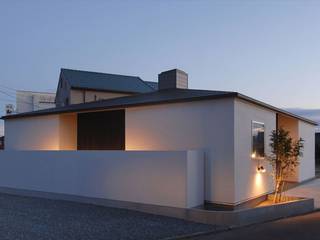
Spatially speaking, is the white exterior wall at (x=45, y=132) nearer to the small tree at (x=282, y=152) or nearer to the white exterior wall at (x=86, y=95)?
the small tree at (x=282, y=152)

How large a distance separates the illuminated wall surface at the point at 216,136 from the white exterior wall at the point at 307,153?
520cm

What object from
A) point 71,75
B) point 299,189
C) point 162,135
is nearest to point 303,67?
point 299,189

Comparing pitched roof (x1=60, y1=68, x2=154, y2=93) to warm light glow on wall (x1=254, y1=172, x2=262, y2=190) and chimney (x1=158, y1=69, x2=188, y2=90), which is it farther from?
warm light glow on wall (x1=254, y1=172, x2=262, y2=190)

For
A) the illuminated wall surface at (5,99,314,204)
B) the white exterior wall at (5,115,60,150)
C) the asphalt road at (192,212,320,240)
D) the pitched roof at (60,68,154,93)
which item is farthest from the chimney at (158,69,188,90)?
the pitched roof at (60,68,154,93)

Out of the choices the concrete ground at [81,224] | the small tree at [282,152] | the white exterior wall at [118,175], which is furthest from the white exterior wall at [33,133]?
the small tree at [282,152]

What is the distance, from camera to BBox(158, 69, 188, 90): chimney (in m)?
16.0

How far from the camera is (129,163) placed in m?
10.9

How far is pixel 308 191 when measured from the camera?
15297 mm

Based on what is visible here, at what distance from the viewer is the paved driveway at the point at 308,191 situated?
542 inches

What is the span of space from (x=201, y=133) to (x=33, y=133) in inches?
296

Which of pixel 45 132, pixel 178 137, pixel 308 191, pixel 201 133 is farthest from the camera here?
pixel 308 191

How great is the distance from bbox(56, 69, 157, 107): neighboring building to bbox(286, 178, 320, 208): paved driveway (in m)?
16.5

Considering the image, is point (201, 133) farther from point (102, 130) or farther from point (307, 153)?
point (307, 153)

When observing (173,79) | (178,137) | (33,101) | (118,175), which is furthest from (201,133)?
(33,101)
